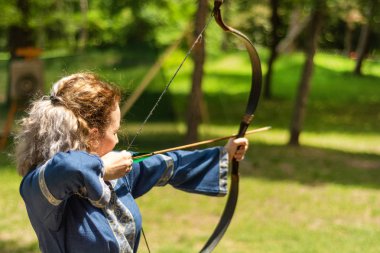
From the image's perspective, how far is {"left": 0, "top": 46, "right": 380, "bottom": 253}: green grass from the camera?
17.1 ft

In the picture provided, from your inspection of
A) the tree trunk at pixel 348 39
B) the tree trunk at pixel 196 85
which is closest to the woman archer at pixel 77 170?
the tree trunk at pixel 196 85

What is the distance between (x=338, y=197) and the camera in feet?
22.6

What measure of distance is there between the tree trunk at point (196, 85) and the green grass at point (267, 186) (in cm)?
58

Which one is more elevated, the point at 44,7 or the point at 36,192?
the point at 36,192

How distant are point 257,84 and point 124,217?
0.89 m

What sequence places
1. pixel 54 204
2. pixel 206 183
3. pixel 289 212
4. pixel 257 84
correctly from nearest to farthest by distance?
pixel 54 204 → pixel 206 183 → pixel 257 84 → pixel 289 212

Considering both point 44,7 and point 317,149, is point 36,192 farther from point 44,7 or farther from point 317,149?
point 44,7

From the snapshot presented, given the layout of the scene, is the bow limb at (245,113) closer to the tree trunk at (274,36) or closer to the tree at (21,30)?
the tree at (21,30)

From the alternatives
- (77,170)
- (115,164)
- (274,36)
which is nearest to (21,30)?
(274,36)

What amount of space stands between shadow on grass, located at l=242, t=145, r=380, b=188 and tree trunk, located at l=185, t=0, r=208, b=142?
84 centimetres

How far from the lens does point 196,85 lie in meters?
8.87

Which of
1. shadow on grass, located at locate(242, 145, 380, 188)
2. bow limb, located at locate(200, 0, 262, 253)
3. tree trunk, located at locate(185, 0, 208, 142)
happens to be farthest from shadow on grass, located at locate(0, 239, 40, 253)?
tree trunk, located at locate(185, 0, 208, 142)

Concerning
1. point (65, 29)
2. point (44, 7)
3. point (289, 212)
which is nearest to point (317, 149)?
point (289, 212)

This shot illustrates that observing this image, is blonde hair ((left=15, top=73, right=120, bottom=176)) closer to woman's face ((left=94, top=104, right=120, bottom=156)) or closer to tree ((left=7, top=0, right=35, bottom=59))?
woman's face ((left=94, top=104, right=120, bottom=156))
